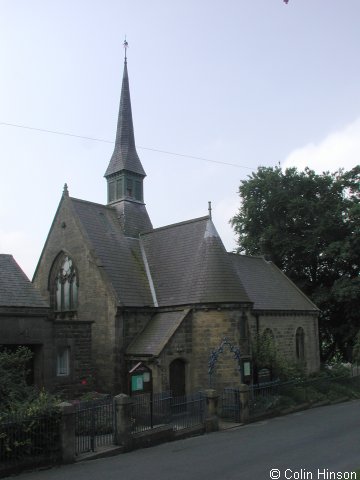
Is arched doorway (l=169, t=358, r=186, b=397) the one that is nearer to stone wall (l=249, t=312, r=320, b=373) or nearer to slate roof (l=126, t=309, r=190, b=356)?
slate roof (l=126, t=309, r=190, b=356)

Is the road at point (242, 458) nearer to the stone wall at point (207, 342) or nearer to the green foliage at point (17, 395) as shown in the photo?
the green foliage at point (17, 395)

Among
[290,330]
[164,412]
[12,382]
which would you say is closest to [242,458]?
[164,412]

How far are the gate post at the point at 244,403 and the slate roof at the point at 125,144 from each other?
48.8 ft

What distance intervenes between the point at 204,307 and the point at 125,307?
3496mm

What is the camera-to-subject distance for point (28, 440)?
38.6 ft

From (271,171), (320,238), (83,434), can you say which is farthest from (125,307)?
(271,171)

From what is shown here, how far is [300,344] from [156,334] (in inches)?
441

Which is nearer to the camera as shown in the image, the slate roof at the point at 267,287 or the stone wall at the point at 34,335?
the stone wall at the point at 34,335

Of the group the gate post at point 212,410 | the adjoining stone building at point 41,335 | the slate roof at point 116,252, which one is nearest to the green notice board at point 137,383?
the gate post at point 212,410

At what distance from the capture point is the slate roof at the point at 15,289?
17.6 meters

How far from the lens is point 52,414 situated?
1254 cm

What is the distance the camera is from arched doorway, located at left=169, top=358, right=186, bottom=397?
19750 millimetres

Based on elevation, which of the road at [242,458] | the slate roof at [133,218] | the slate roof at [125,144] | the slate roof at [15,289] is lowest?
the road at [242,458]

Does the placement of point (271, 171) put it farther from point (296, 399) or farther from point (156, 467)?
point (156, 467)
